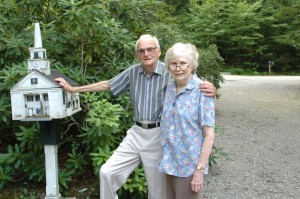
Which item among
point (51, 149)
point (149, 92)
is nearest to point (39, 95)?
point (51, 149)

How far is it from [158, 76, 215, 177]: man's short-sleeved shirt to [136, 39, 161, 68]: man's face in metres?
0.37

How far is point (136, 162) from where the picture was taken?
2.75m

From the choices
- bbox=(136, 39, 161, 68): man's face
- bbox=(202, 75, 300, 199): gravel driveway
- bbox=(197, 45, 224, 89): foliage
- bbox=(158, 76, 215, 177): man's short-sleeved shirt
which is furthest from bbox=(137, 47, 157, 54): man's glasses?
bbox=(197, 45, 224, 89): foliage

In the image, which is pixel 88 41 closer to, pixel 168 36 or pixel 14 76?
pixel 14 76

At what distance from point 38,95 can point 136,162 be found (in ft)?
3.13

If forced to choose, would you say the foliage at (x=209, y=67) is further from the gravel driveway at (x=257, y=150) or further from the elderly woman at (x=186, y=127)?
the elderly woman at (x=186, y=127)

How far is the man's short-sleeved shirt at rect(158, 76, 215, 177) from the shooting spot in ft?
7.27

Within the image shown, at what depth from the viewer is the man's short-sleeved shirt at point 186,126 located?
87.3 inches

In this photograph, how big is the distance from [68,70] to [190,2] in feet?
81.2

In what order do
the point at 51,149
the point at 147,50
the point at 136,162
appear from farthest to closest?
the point at 51,149 < the point at 136,162 < the point at 147,50

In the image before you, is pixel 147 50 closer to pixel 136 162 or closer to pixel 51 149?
pixel 136 162

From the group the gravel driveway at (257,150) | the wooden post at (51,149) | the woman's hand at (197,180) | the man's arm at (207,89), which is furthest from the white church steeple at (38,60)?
the gravel driveway at (257,150)

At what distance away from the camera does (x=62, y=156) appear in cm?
419

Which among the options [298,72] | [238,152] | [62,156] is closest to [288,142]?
[238,152]
